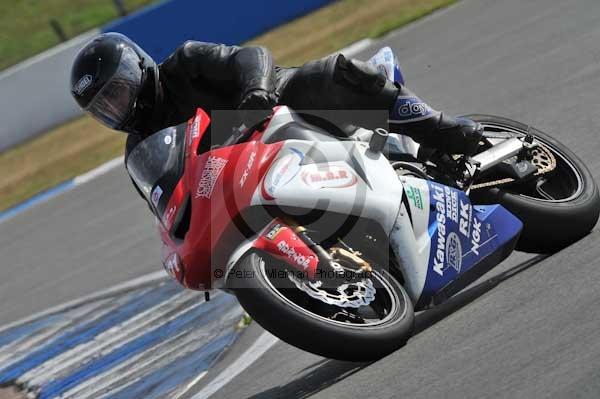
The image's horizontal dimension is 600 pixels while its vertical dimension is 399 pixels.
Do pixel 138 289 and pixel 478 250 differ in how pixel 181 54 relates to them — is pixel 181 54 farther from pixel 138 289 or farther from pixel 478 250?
pixel 138 289

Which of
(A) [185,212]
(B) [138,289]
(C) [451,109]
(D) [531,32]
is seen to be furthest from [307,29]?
(A) [185,212]

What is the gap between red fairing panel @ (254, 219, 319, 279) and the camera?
401 centimetres

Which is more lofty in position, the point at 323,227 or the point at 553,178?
the point at 323,227

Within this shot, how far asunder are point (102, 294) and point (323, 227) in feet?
12.6

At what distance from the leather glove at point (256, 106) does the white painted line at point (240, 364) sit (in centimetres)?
143

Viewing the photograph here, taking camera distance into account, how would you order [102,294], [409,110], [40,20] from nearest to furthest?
[409,110] < [102,294] < [40,20]

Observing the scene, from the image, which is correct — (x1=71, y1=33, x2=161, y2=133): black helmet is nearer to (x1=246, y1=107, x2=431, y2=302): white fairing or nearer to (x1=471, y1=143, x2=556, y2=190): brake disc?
(x1=246, y1=107, x2=431, y2=302): white fairing

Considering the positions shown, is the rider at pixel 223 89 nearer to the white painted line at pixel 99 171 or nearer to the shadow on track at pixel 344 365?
the shadow on track at pixel 344 365

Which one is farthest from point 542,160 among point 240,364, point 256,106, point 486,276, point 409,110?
point 240,364

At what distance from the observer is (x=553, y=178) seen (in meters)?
5.56

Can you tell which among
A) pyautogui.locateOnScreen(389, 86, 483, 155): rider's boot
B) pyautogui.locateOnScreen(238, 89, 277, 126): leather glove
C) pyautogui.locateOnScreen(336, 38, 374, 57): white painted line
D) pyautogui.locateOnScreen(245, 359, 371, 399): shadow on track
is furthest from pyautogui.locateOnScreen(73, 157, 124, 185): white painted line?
pyautogui.locateOnScreen(238, 89, 277, 126): leather glove

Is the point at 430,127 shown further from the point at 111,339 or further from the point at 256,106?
the point at 111,339

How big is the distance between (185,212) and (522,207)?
179 centimetres

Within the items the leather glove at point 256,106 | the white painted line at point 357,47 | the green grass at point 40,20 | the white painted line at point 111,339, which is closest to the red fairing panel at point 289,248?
the leather glove at point 256,106
